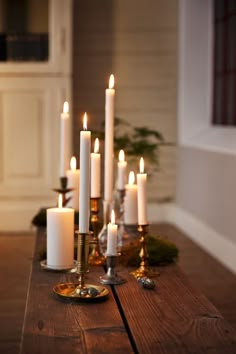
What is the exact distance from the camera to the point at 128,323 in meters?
1.49

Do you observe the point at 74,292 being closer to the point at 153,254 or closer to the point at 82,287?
the point at 82,287

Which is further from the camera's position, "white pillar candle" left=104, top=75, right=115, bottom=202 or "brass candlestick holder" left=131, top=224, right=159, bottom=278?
"white pillar candle" left=104, top=75, right=115, bottom=202

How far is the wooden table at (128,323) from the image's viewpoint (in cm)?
134

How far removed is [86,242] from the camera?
5.21 ft

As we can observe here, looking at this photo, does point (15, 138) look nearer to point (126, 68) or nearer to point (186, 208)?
point (126, 68)

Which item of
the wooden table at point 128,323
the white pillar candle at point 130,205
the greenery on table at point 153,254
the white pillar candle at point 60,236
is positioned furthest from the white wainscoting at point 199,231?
the wooden table at point 128,323

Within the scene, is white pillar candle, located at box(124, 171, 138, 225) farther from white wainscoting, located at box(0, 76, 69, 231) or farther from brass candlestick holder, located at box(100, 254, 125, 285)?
white wainscoting, located at box(0, 76, 69, 231)

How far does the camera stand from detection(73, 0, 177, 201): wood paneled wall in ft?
16.3

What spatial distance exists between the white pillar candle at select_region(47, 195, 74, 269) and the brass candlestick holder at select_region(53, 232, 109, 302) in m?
0.17

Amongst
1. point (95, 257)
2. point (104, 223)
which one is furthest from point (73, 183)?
point (95, 257)

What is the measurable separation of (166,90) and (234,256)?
5.40 feet

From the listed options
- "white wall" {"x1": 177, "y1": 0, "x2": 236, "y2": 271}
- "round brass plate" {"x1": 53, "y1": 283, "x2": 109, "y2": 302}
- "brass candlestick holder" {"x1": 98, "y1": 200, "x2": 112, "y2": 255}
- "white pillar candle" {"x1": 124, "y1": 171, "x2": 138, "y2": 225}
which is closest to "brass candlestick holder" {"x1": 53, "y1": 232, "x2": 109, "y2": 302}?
"round brass plate" {"x1": 53, "y1": 283, "x2": 109, "y2": 302}

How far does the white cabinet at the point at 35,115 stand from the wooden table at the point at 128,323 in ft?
9.59

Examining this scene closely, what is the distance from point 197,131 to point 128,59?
72 cm
